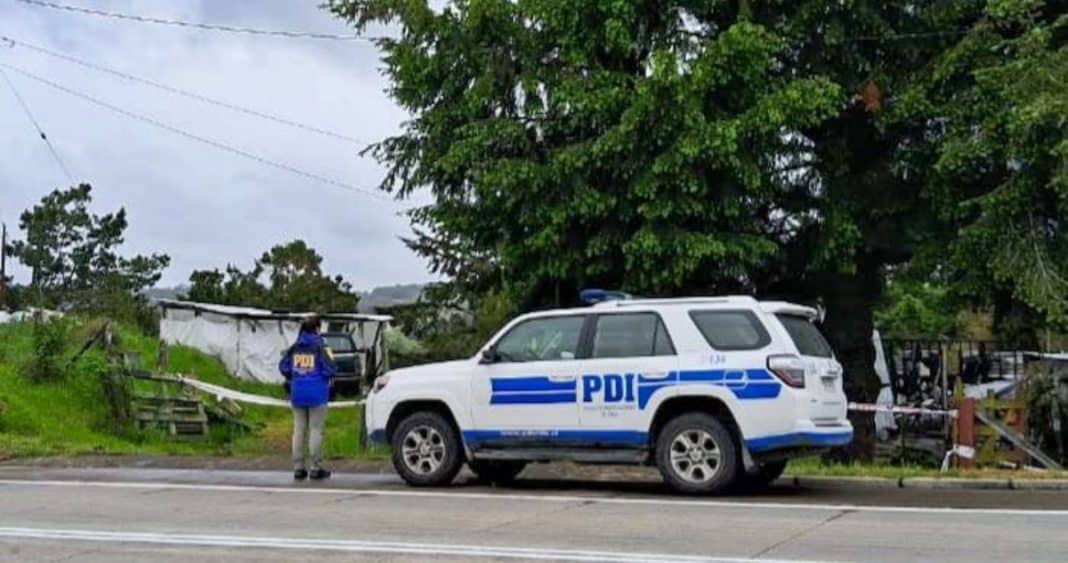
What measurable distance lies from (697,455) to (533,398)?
1.79 metres

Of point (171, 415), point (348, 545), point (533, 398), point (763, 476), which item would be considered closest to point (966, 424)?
point (763, 476)

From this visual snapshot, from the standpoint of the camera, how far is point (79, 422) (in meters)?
22.4

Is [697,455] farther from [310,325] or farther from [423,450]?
[310,325]

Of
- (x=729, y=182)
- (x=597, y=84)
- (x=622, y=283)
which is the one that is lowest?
(x=622, y=283)

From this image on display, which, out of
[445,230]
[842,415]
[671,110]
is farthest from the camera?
[445,230]

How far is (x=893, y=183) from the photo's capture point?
741 inches

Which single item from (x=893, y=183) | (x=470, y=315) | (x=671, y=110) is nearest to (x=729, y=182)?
(x=671, y=110)

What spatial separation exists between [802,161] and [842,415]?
7.77 metres

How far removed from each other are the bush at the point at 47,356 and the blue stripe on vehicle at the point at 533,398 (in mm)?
13801

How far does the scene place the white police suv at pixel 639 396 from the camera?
1152 cm

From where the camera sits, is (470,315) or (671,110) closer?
(671,110)

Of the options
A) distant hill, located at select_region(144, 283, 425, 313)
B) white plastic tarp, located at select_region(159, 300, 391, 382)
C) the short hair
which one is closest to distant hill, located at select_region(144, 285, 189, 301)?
distant hill, located at select_region(144, 283, 425, 313)

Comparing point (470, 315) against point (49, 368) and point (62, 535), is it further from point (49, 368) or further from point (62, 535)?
point (62, 535)

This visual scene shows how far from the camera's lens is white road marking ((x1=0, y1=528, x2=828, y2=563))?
8.21m
